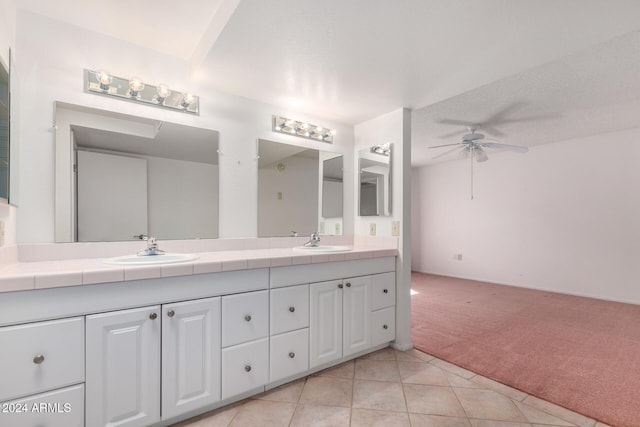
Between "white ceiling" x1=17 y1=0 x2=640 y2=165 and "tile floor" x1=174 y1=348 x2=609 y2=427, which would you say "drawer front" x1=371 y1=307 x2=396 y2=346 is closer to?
"tile floor" x1=174 y1=348 x2=609 y2=427

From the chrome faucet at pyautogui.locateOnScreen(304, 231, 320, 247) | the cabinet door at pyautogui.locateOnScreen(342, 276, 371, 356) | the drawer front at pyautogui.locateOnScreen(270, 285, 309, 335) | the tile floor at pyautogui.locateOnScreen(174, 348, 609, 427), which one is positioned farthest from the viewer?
the chrome faucet at pyautogui.locateOnScreen(304, 231, 320, 247)

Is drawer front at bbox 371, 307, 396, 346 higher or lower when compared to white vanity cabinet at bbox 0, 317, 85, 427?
lower

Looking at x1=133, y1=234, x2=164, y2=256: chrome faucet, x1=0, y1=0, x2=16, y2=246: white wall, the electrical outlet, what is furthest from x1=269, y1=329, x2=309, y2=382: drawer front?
x1=0, y1=0, x2=16, y2=246: white wall

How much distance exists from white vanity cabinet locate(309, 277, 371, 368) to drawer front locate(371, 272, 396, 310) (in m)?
0.06

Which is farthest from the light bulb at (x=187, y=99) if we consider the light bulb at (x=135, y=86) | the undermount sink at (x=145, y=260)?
the undermount sink at (x=145, y=260)

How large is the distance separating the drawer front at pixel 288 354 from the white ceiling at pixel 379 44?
1.73m

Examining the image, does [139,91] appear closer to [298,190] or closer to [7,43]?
[7,43]

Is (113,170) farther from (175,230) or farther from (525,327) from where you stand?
(525,327)

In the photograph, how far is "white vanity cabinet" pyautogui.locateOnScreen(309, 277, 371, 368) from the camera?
1971 millimetres

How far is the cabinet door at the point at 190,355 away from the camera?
1.42 m

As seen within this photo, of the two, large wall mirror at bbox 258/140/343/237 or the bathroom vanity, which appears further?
large wall mirror at bbox 258/140/343/237

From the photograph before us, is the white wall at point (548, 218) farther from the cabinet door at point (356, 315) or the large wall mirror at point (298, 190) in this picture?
the cabinet door at point (356, 315)

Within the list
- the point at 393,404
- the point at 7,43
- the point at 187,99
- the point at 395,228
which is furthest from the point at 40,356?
the point at 395,228

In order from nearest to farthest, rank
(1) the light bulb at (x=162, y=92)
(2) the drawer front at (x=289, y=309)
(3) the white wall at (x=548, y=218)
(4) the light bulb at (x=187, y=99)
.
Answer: (2) the drawer front at (x=289, y=309)
(1) the light bulb at (x=162, y=92)
(4) the light bulb at (x=187, y=99)
(3) the white wall at (x=548, y=218)
